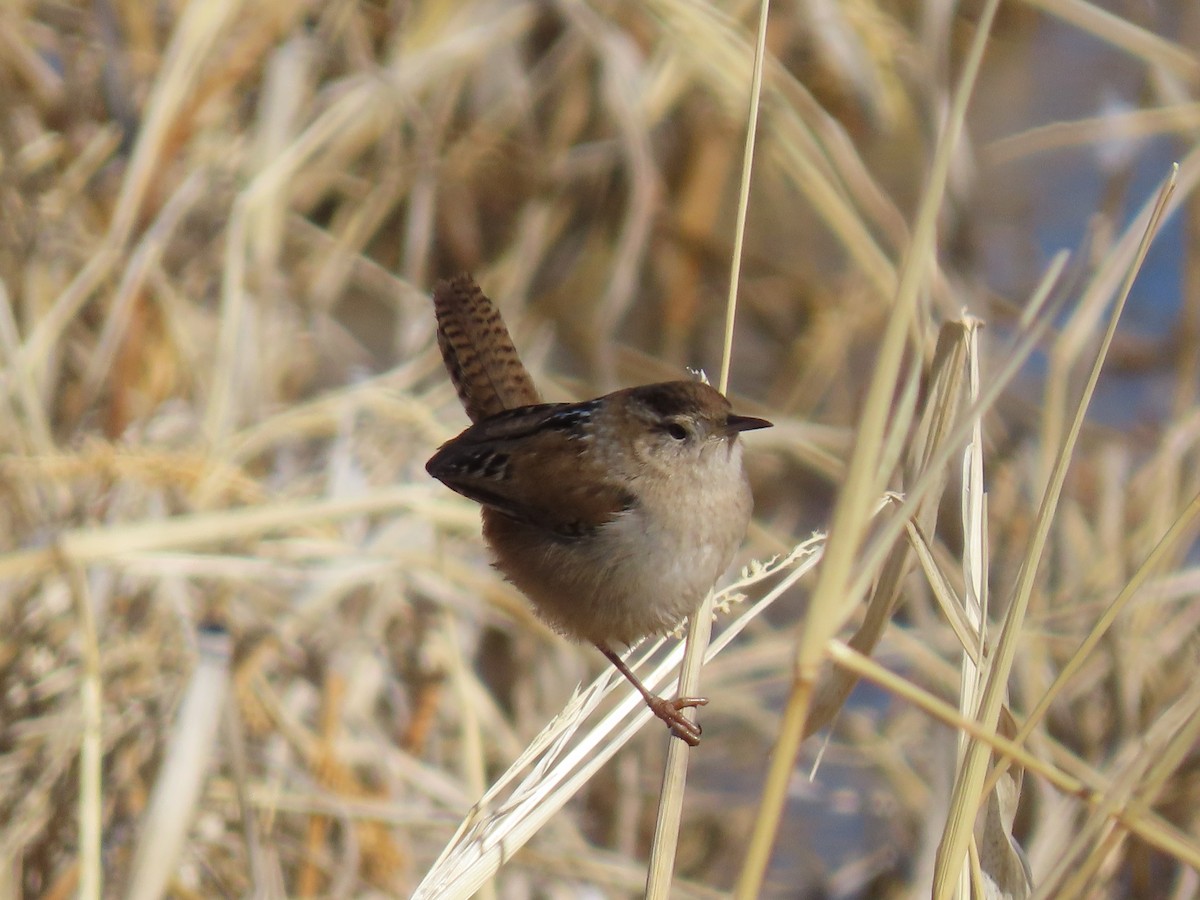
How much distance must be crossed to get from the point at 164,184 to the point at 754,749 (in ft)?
7.52

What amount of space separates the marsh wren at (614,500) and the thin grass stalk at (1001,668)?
23.0 inches

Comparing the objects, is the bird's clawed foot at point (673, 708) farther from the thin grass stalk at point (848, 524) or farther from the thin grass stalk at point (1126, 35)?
the thin grass stalk at point (1126, 35)

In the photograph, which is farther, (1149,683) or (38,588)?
(1149,683)

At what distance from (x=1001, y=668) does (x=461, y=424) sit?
7.25 feet

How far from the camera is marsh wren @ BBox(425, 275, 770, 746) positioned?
1.96 m

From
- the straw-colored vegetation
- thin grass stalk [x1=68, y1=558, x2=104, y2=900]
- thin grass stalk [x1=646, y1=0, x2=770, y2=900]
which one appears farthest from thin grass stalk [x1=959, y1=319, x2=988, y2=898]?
thin grass stalk [x1=68, y1=558, x2=104, y2=900]

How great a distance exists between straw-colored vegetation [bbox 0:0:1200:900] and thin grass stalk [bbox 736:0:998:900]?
0.83 feet

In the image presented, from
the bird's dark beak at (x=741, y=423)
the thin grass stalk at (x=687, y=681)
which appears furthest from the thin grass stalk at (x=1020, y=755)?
the bird's dark beak at (x=741, y=423)

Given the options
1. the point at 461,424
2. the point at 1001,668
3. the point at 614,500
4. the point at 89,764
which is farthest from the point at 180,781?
the point at 1001,668

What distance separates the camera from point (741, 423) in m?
2.01

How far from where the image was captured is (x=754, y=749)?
404 centimetres

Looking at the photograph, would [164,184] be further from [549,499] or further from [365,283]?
[549,499]

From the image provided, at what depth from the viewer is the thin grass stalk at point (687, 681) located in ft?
4.83

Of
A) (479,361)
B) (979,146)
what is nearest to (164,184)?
(479,361)
